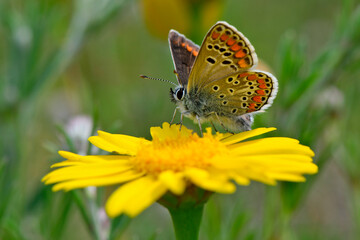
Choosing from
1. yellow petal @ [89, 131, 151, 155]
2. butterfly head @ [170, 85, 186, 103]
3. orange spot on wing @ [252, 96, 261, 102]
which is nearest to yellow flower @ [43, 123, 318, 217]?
yellow petal @ [89, 131, 151, 155]

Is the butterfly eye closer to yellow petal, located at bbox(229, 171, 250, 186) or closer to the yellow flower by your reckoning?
the yellow flower

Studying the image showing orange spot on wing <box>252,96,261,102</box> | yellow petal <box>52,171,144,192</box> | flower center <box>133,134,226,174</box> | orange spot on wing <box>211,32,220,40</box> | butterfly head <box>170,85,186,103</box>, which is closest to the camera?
yellow petal <box>52,171,144,192</box>

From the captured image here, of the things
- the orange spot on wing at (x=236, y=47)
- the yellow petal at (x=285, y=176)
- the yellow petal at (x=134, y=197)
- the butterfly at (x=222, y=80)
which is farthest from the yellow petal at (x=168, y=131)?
the yellow petal at (x=285, y=176)

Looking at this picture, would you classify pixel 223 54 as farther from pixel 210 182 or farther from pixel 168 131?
pixel 210 182

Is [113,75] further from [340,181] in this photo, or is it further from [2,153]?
[340,181]

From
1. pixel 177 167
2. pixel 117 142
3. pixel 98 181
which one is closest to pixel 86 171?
pixel 98 181
